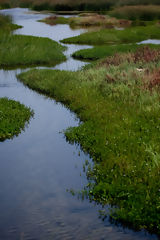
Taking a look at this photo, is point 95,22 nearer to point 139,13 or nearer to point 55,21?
point 55,21

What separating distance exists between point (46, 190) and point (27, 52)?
20.0m

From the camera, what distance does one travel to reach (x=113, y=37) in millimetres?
39188

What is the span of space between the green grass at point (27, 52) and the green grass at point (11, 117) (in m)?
10.8

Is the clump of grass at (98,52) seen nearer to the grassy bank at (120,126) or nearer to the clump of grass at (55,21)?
the grassy bank at (120,126)

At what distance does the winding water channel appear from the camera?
746 cm

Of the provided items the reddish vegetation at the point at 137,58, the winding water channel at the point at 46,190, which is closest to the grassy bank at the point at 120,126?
the reddish vegetation at the point at 137,58

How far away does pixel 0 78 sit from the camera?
873 inches

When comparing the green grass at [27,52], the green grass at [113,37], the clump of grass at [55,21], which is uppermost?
the clump of grass at [55,21]

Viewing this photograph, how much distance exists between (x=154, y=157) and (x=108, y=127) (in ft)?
10.2

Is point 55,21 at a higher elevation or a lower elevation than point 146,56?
higher

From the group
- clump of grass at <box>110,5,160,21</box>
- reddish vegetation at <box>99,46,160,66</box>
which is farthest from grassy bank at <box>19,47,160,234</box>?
clump of grass at <box>110,5,160,21</box>

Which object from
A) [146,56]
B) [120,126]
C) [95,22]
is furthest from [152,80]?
[95,22]

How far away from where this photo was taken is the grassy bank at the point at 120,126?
826 cm

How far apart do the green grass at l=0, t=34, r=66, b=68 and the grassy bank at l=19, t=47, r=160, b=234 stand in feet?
14.4
